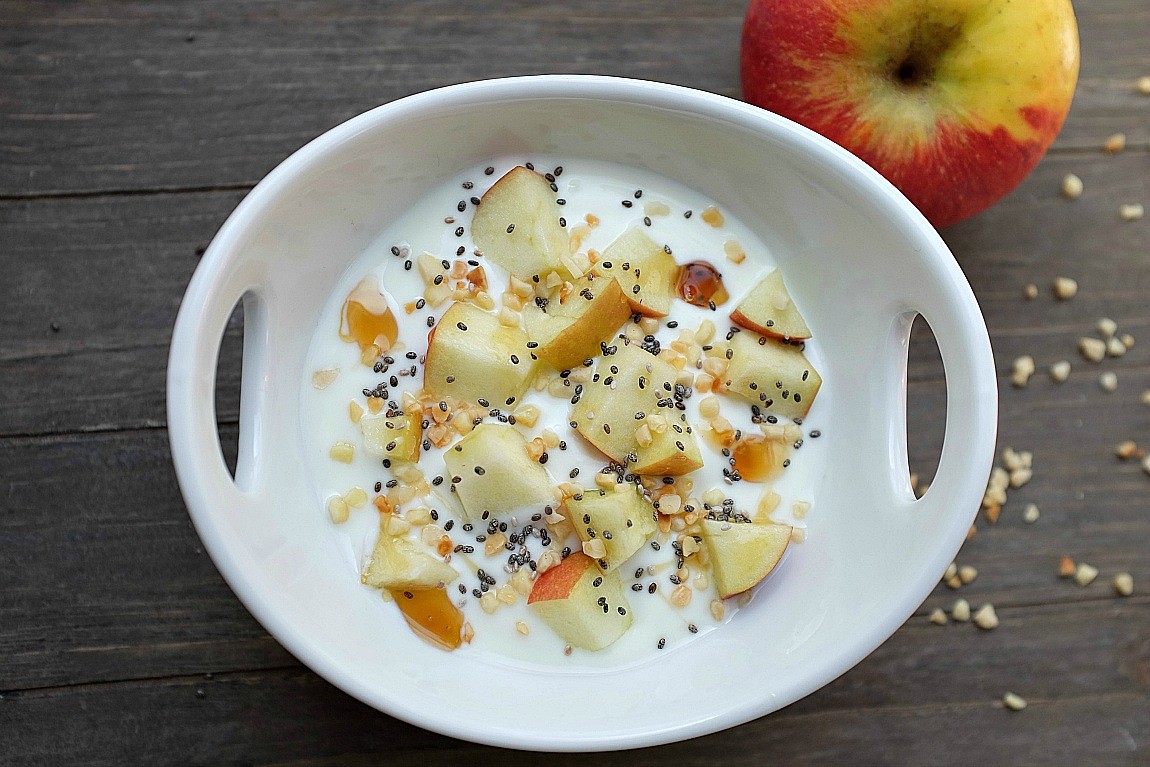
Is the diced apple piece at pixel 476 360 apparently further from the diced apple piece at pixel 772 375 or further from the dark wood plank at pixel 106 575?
the dark wood plank at pixel 106 575

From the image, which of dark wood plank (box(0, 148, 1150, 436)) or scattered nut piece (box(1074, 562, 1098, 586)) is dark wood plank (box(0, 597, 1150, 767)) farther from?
dark wood plank (box(0, 148, 1150, 436))

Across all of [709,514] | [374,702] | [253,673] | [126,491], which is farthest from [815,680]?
[126,491]

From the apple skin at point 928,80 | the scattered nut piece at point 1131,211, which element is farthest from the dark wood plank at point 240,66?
the scattered nut piece at point 1131,211

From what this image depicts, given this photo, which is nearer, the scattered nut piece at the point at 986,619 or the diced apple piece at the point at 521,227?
the diced apple piece at the point at 521,227

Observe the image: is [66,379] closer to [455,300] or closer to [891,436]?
[455,300]

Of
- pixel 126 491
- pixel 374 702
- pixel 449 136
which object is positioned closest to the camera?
pixel 374 702

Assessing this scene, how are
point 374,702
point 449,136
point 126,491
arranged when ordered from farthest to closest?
point 126,491
point 449,136
point 374,702
